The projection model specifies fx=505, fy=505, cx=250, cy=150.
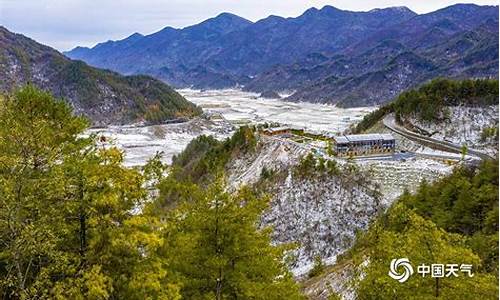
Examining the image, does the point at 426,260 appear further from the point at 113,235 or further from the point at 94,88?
the point at 94,88

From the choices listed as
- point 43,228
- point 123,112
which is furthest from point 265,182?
point 123,112

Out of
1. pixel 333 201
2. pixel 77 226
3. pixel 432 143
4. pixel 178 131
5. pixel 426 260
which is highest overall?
pixel 77 226

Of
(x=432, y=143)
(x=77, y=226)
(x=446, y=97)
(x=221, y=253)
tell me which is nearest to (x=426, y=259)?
(x=221, y=253)

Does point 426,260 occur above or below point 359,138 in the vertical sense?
above

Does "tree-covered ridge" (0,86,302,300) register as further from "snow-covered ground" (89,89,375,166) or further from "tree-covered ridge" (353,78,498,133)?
"snow-covered ground" (89,89,375,166)

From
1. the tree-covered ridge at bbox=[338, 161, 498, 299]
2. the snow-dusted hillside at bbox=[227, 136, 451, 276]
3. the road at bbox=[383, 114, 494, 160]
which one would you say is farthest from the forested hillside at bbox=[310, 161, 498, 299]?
the road at bbox=[383, 114, 494, 160]

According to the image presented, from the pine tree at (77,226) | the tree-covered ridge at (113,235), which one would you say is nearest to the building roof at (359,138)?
the tree-covered ridge at (113,235)
